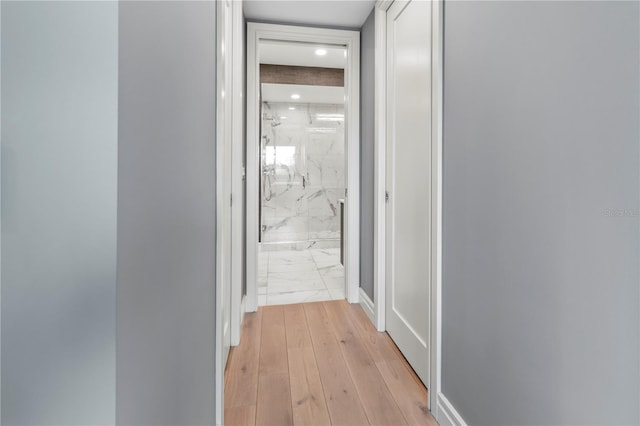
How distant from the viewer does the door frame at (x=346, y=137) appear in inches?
101

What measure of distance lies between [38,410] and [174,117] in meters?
0.55

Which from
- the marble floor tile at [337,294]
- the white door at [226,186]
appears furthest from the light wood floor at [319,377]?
the marble floor tile at [337,294]

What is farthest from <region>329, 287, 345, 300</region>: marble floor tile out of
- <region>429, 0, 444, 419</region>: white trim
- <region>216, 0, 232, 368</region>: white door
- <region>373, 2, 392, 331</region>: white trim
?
<region>429, 0, 444, 419</region>: white trim

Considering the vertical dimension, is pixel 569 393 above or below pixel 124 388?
below

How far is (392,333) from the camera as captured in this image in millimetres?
2178

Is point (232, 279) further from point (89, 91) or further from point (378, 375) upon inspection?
point (89, 91)

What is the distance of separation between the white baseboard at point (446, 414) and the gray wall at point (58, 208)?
1308 millimetres

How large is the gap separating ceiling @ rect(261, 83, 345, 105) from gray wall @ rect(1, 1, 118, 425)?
183 inches

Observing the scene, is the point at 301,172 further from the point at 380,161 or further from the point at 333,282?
the point at 380,161

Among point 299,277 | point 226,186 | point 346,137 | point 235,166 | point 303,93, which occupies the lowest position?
point 299,277

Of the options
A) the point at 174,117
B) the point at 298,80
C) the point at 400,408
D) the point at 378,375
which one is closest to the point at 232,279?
the point at 378,375

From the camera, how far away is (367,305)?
2590 millimetres

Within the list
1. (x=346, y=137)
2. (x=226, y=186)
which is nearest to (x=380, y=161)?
(x=346, y=137)

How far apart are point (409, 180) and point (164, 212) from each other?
1509 mm
